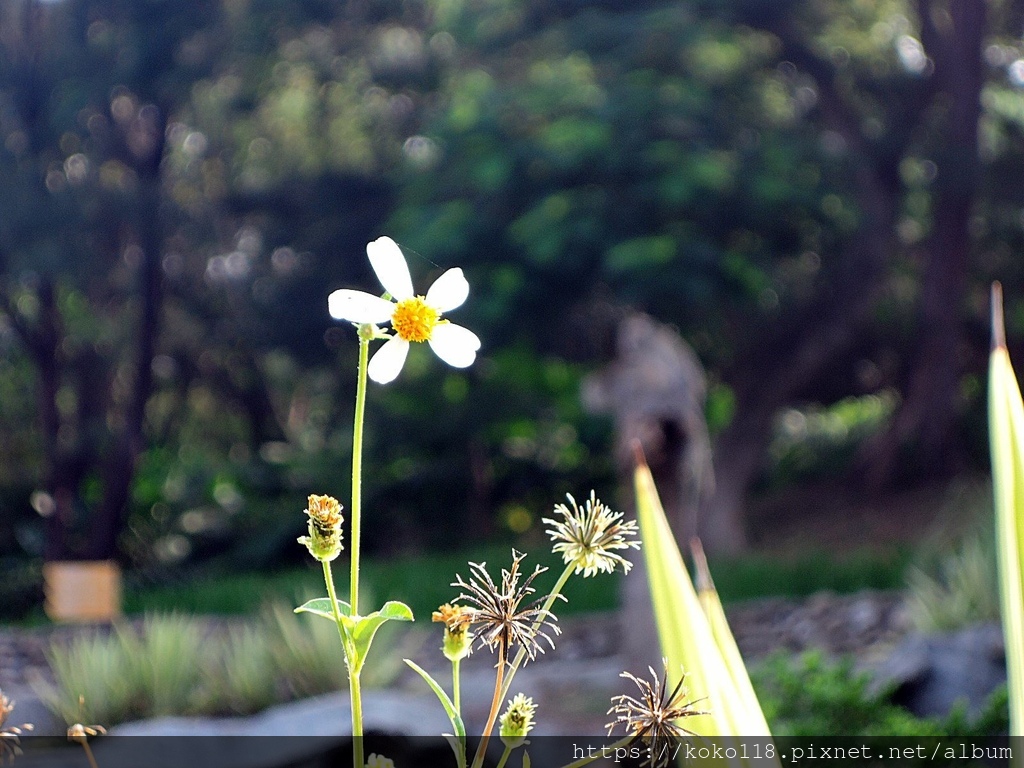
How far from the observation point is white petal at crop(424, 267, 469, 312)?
0.68 m

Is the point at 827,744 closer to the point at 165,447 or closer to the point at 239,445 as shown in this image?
the point at 165,447

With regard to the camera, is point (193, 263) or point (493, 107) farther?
point (193, 263)

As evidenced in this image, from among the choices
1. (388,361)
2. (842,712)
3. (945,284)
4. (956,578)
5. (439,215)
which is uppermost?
(439,215)

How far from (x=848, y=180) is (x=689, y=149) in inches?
78.6

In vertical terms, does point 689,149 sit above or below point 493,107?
below

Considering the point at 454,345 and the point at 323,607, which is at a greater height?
the point at 454,345

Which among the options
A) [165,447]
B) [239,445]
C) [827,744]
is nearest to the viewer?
[827,744]

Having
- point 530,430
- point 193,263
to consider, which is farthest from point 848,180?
point 193,263

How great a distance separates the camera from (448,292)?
2.25 feet

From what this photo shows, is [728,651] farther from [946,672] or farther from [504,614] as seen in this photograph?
[946,672]

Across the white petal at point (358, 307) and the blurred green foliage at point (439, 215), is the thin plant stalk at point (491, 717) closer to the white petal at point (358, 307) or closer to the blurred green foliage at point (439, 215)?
the white petal at point (358, 307)

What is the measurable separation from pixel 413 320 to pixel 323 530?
14 cm

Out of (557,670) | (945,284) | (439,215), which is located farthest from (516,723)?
(945,284)

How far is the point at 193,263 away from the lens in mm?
13148
